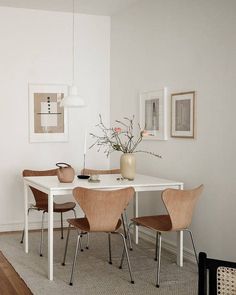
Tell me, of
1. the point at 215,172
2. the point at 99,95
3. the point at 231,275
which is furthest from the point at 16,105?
the point at 231,275

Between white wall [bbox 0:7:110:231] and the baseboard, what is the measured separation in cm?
128

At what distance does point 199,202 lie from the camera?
174 inches

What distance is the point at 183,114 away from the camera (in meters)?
4.67

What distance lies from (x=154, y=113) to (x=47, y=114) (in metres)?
1.51

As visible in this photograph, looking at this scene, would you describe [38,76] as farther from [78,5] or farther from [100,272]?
[100,272]

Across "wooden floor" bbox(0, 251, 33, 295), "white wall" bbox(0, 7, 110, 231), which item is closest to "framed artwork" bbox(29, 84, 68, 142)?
"white wall" bbox(0, 7, 110, 231)

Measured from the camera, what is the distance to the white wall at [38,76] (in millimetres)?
5785

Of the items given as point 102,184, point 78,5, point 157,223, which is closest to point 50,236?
point 102,184

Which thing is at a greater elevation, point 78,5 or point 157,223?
point 78,5

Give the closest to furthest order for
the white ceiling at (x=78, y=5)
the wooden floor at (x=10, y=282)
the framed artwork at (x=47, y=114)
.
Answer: the wooden floor at (x=10, y=282) → the white ceiling at (x=78, y=5) → the framed artwork at (x=47, y=114)

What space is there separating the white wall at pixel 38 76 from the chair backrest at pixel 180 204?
2.43m

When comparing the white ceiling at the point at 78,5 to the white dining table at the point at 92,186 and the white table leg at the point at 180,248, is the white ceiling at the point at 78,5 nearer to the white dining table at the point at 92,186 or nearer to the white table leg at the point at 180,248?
the white dining table at the point at 92,186

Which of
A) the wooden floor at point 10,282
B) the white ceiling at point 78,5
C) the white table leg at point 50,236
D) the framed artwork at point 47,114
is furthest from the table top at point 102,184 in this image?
the white ceiling at point 78,5

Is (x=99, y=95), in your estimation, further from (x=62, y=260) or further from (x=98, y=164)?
(x=62, y=260)
